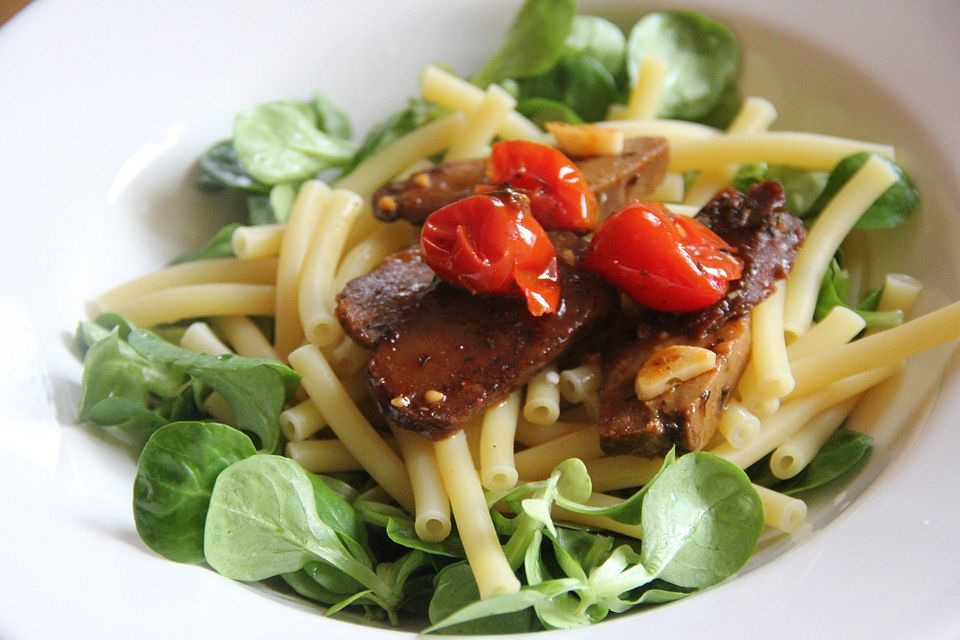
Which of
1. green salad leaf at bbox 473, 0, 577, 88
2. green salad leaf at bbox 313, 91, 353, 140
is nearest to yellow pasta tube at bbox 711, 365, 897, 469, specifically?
green salad leaf at bbox 473, 0, 577, 88

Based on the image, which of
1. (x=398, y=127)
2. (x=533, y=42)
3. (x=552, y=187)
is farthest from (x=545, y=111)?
(x=552, y=187)

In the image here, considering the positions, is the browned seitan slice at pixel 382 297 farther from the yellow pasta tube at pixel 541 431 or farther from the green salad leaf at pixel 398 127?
the green salad leaf at pixel 398 127

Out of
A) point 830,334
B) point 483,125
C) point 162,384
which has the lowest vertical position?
point 162,384

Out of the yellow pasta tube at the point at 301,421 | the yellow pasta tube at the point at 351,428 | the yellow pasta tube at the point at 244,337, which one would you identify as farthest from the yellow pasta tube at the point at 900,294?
the yellow pasta tube at the point at 244,337

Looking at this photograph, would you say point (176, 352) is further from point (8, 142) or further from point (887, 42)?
point (887, 42)

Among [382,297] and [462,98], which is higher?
[462,98]

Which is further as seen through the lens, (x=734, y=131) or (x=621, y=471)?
(x=734, y=131)

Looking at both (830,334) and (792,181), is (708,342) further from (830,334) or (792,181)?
(792,181)
